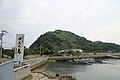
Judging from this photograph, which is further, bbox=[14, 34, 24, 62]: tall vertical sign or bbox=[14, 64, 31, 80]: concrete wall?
bbox=[14, 34, 24, 62]: tall vertical sign

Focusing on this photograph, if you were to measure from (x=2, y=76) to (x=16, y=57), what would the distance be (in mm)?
10685

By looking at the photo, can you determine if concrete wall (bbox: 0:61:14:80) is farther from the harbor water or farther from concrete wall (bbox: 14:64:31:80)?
the harbor water

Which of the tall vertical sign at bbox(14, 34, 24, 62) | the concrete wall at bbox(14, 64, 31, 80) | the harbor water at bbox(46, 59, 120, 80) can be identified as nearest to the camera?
the concrete wall at bbox(14, 64, 31, 80)

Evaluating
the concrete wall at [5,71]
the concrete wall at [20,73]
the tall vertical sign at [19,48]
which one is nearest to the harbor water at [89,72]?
the concrete wall at [20,73]

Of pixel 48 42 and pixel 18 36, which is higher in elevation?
pixel 48 42

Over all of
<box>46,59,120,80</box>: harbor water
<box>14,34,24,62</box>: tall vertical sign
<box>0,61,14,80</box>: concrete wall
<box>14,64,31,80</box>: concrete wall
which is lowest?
<box>46,59,120,80</box>: harbor water

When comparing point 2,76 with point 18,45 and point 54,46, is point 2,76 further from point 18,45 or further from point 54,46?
point 54,46

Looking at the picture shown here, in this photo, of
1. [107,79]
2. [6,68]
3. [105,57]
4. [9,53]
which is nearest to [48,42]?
[105,57]

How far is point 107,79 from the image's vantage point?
28.5 metres

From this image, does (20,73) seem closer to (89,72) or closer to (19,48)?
(19,48)

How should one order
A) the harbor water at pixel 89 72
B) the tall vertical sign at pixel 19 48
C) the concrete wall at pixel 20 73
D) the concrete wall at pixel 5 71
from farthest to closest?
the harbor water at pixel 89 72 < the tall vertical sign at pixel 19 48 < the concrete wall at pixel 20 73 < the concrete wall at pixel 5 71

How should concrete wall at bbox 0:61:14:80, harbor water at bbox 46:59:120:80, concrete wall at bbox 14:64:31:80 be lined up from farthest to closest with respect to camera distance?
harbor water at bbox 46:59:120:80 < concrete wall at bbox 14:64:31:80 < concrete wall at bbox 0:61:14:80

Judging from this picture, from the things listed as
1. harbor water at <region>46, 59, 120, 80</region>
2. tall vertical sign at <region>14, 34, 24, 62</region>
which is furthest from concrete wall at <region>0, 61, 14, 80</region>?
harbor water at <region>46, 59, 120, 80</region>

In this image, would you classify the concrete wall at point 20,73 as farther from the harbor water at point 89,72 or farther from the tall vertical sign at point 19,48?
the harbor water at point 89,72
